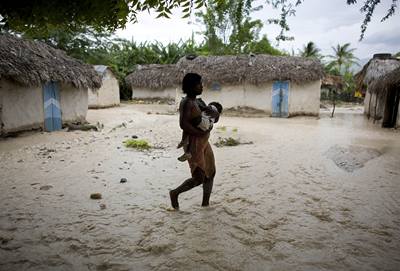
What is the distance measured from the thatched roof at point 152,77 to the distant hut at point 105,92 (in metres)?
3.58

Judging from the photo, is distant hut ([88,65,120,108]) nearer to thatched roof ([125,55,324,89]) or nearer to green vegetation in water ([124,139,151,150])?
thatched roof ([125,55,324,89])

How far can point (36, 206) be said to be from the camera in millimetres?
4047

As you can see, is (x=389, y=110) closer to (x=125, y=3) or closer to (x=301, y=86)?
(x=301, y=86)

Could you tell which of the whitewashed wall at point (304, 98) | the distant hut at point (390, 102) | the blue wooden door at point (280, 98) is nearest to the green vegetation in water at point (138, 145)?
the blue wooden door at point (280, 98)

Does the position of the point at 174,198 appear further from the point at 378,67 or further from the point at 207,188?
the point at 378,67

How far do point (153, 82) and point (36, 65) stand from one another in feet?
51.1

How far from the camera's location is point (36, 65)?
923 cm

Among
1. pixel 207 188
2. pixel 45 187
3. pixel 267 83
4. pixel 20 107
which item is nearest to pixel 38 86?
pixel 20 107

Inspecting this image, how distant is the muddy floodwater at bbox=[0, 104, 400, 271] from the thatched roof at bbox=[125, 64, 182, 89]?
679 inches

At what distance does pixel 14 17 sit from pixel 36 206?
2.69 meters

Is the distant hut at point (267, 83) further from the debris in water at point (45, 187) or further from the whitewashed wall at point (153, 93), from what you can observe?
the debris in water at point (45, 187)

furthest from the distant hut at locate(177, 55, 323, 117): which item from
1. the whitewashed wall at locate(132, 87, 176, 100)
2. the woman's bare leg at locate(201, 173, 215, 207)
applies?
the woman's bare leg at locate(201, 173, 215, 207)

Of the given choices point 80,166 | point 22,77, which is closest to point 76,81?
point 22,77

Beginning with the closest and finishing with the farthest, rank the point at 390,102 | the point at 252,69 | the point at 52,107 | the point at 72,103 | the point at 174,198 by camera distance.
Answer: the point at 174,198
the point at 52,107
the point at 72,103
the point at 390,102
the point at 252,69
